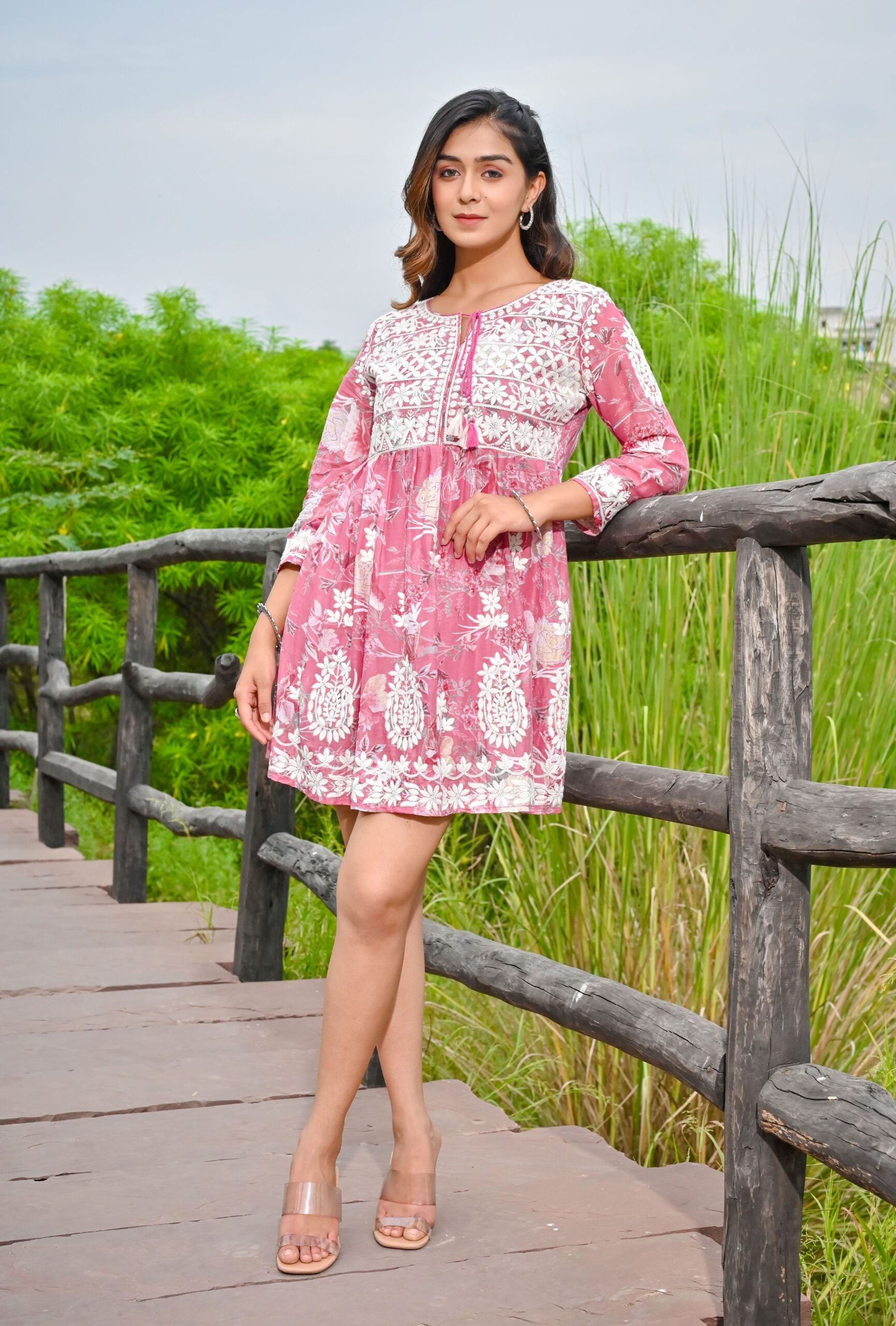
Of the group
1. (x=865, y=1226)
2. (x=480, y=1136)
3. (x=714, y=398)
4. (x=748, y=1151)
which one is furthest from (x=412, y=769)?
(x=714, y=398)

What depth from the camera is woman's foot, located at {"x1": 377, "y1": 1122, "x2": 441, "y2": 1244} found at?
2014 mm

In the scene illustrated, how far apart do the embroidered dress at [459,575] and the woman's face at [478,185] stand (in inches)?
4.8

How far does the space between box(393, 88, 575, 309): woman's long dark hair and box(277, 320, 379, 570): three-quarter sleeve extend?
0.12 metres

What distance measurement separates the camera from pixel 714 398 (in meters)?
3.12

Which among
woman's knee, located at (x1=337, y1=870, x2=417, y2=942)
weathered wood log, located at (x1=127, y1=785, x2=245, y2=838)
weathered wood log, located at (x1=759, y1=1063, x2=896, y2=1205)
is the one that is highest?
woman's knee, located at (x1=337, y1=870, x2=417, y2=942)

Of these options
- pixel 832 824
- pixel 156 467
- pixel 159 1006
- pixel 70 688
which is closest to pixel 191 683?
pixel 159 1006

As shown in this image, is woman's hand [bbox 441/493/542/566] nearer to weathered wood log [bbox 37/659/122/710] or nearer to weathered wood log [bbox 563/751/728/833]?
weathered wood log [bbox 563/751/728/833]

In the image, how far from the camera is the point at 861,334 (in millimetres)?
2926

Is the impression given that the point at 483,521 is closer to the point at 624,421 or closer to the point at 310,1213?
the point at 624,421

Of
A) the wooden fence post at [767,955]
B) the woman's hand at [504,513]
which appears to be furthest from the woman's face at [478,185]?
the wooden fence post at [767,955]

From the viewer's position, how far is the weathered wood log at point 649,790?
74.9 inches

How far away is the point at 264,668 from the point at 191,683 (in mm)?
1851

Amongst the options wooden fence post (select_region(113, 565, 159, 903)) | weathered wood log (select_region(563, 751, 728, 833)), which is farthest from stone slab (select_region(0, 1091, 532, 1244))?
wooden fence post (select_region(113, 565, 159, 903))

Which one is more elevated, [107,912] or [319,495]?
[319,495]
